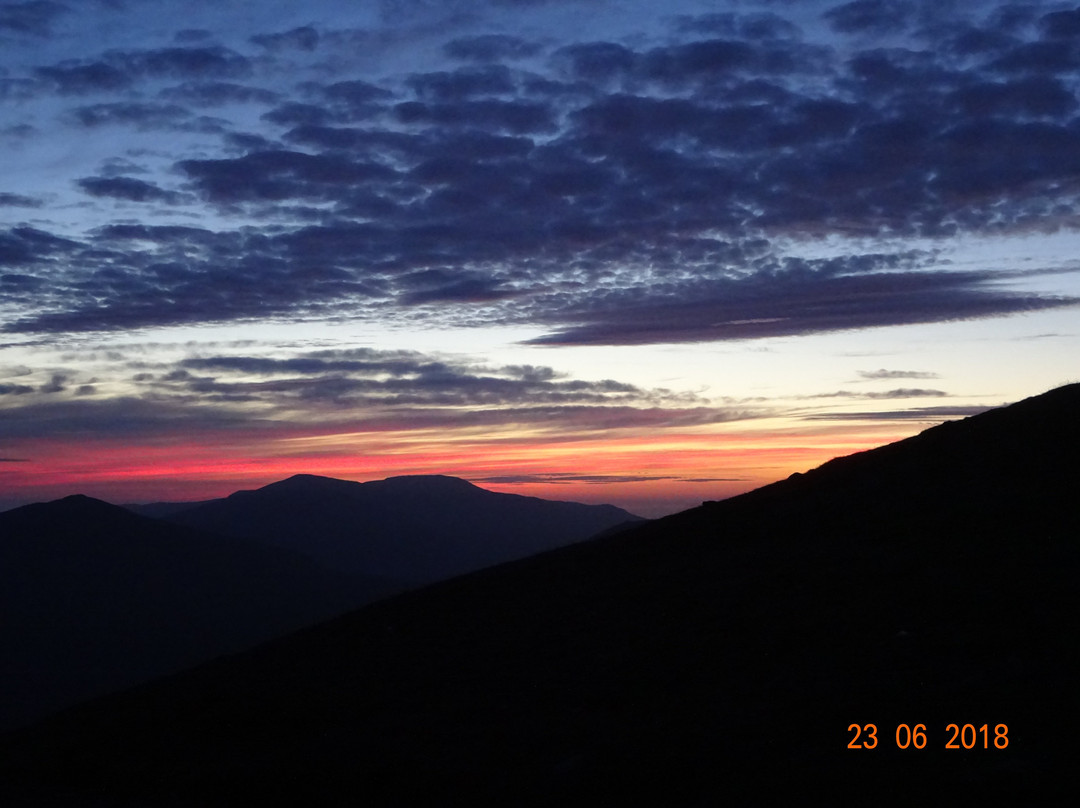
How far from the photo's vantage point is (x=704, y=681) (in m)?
15.1

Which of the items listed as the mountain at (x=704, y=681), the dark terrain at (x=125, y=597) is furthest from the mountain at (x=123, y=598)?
the mountain at (x=704, y=681)

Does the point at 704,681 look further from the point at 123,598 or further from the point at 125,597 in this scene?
the point at 125,597

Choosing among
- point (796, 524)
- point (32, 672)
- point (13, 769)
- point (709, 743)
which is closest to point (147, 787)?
point (13, 769)

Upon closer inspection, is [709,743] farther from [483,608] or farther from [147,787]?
[483,608]

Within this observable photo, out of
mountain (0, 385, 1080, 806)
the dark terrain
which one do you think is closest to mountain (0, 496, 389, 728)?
the dark terrain

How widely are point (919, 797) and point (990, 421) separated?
22268mm

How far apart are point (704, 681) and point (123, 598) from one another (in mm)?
112720
